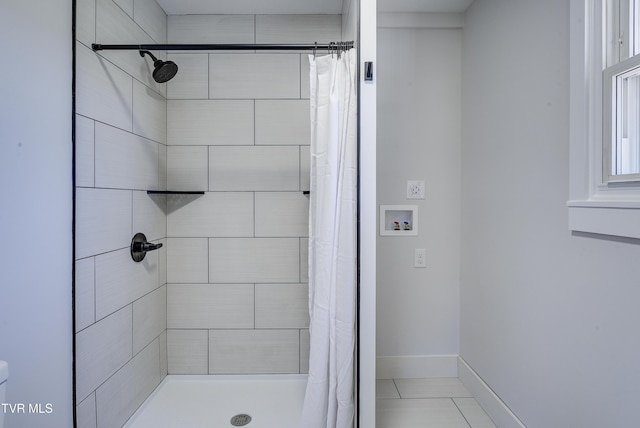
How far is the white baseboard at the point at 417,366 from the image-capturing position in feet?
6.84

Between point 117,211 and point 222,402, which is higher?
point 117,211

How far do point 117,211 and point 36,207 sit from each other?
1.47ft

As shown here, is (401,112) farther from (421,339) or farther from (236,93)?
(421,339)

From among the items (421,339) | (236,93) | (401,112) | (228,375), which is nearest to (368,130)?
(401,112)

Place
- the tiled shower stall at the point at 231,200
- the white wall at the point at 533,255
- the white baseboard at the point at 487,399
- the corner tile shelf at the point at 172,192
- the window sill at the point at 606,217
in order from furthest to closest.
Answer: the tiled shower stall at the point at 231,200 < the corner tile shelf at the point at 172,192 < the white baseboard at the point at 487,399 < the white wall at the point at 533,255 < the window sill at the point at 606,217

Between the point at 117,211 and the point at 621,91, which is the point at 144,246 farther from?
the point at 621,91

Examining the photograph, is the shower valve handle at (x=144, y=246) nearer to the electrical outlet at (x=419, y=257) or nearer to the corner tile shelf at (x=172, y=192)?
the corner tile shelf at (x=172, y=192)

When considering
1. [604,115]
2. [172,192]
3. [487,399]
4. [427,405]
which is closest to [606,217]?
[604,115]

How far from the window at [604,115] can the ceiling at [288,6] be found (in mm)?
982

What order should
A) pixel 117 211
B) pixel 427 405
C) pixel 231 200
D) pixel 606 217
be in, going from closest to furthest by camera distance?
pixel 606 217
pixel 117 211
pixel 427 405
pixel 231 200

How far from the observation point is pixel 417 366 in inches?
82.3

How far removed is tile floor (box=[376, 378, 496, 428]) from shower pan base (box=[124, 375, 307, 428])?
486 millimetres

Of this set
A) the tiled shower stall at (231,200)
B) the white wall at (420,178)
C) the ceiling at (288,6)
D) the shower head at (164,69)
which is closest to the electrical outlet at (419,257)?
the white wall at (420,178)

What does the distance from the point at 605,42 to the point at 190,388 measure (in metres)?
2.52
